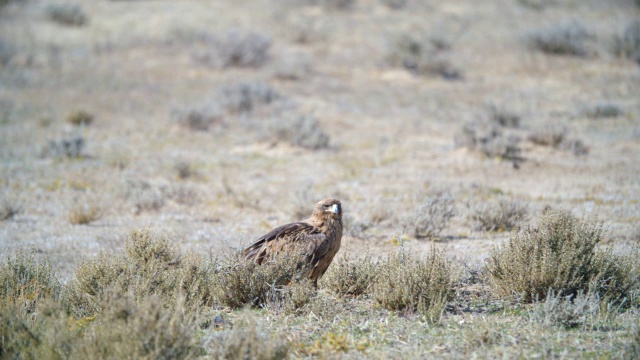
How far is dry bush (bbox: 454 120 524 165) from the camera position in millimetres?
13273

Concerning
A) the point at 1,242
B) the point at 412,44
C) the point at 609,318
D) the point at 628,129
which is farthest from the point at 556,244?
the point at 412,44

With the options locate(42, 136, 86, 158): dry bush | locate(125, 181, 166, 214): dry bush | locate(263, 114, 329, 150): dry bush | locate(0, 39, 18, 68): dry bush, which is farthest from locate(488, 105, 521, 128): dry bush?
locate(0, 39, 18, 68): dry bush

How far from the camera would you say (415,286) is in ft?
18.0

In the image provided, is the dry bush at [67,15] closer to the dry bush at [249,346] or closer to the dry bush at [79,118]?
the dry bush at [79,118]

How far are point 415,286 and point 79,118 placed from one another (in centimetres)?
1409

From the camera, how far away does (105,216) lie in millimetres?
10344

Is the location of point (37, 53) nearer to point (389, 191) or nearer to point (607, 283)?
point (389, 191)

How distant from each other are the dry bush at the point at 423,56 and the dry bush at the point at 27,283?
55.9ft

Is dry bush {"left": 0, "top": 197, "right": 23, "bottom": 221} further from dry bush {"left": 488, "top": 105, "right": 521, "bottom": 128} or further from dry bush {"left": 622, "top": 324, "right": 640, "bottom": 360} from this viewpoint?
dry bush {"left": 488, "top": 105, "right": 521, "bottom": 128}

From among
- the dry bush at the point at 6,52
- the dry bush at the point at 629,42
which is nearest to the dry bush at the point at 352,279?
the dry bush at the point at 629,42

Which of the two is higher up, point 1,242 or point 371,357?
point 371,357

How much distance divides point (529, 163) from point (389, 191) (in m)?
3.58

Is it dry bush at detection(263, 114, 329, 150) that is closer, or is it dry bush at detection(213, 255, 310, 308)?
dry bush at detection(213, 255, 310, 308)

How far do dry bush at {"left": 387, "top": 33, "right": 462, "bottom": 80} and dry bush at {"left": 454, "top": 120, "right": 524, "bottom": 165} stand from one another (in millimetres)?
7096
